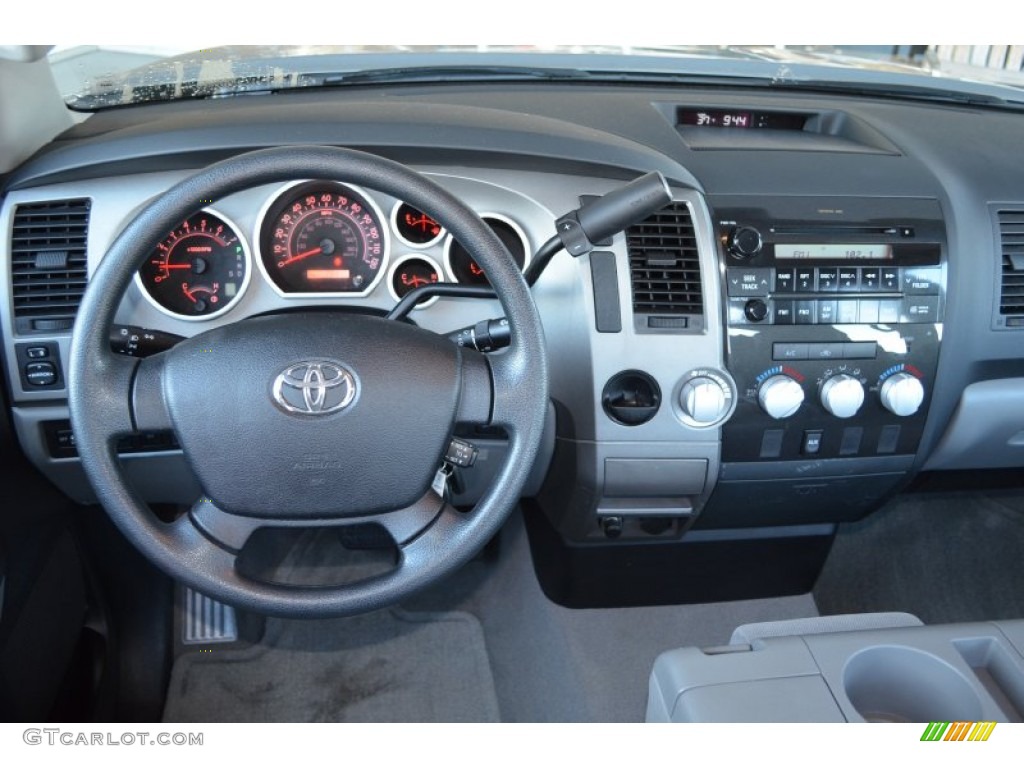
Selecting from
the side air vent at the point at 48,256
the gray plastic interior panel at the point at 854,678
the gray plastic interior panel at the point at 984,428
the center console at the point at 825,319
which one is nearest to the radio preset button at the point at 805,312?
the center console at the point at 825,319

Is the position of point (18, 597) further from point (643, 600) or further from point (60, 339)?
point (643, 600)

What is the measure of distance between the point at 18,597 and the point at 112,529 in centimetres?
34

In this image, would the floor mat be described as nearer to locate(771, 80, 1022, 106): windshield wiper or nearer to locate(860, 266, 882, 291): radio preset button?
locate(860, 266, 882, 291): radio preset button

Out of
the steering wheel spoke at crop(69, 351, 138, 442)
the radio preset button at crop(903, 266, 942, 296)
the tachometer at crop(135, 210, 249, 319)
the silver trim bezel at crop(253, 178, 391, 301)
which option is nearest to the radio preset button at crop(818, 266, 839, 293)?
the radio preset button at crop(903, 266, 942, 296)

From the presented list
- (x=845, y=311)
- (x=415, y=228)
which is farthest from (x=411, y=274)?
(x=845, y=311)

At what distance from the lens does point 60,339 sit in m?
1.25

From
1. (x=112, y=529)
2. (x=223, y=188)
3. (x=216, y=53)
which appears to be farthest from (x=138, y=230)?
(x=112, y=529)

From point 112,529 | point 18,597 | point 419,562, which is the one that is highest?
point 419,562

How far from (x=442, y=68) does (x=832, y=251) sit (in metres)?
0.76

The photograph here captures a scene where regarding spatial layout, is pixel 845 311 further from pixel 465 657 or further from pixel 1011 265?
pixel 465 657

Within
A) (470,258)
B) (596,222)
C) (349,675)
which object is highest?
(596,222)

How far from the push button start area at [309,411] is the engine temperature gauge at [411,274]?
0.27 meters

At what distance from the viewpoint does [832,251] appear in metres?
1.36

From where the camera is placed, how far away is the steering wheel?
3.18ft
